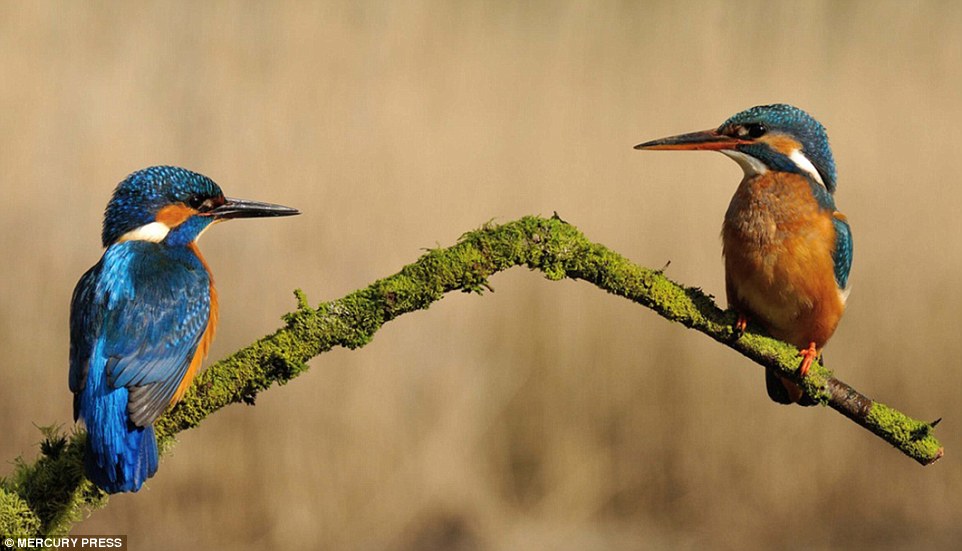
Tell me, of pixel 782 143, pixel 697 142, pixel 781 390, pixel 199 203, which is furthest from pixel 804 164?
pixel 199 203

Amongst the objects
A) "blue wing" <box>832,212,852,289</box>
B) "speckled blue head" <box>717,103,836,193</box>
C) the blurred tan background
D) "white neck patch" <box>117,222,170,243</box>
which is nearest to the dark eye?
"speckled blue head" <box>717,103,836,193</box>

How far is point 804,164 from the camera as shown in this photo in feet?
8.81

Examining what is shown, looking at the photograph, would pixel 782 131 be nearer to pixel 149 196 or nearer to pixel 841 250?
pixel 841 250

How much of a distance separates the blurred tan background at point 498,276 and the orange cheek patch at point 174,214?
4.42 ft

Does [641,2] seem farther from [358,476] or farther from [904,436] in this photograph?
[904,436]

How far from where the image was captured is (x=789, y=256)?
265cm

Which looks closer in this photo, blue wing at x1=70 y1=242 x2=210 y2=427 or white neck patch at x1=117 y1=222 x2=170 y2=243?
blue wing at x1=70 y1=242 x2=210 y2=427

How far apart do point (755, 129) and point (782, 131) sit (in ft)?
0.19

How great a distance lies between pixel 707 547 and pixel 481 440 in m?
0.94

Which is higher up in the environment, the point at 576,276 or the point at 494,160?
the point at 494,160

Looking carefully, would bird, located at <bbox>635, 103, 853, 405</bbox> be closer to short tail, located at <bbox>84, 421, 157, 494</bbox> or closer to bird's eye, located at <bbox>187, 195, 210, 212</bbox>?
bird's eye, located at <bbox>187, 195, 210, 212</bbox>

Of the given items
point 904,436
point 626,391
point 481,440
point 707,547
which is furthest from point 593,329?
point 904,436

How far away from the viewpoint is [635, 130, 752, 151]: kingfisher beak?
2383mm

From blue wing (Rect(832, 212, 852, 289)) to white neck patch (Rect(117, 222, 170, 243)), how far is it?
1.47 metres
